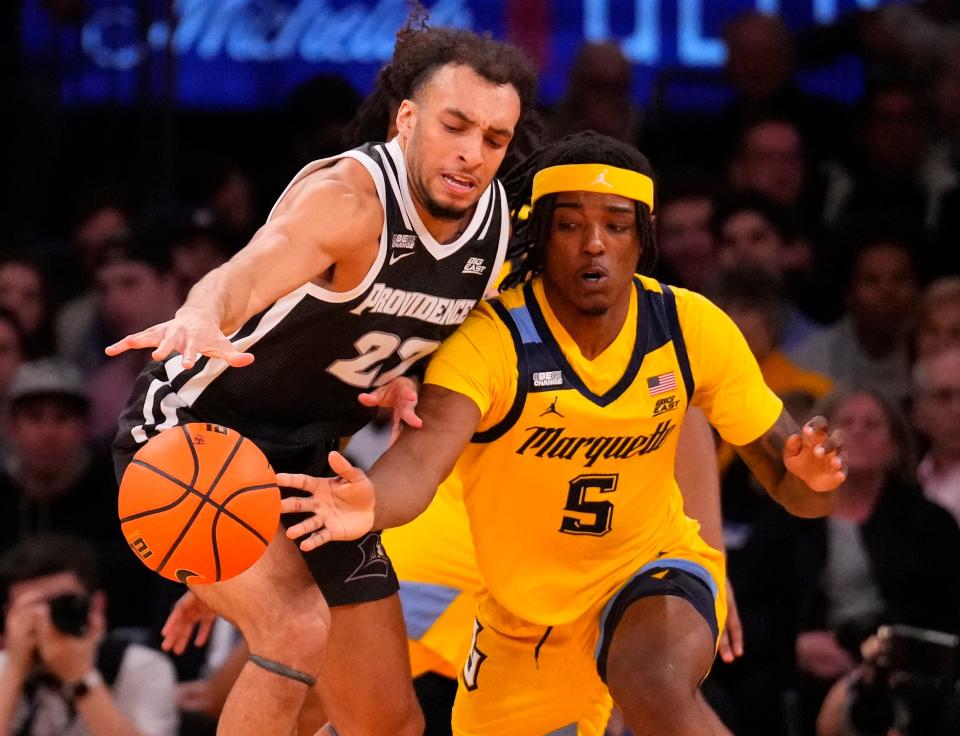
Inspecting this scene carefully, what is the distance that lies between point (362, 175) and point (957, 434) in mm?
3046

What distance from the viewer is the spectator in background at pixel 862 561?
600cm

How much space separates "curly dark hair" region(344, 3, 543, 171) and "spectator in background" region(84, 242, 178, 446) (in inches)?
112

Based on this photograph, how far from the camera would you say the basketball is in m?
3.94

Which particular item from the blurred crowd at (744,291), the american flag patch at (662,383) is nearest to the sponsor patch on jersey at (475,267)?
the american flag patch at (662,383)

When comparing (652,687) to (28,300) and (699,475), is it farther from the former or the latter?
(28,300)

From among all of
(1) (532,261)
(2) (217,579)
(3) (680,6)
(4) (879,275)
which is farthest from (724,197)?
(2) (217,579)

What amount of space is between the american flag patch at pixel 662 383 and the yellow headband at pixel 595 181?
0.47m

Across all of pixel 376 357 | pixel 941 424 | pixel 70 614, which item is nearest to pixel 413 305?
pixel 376 357

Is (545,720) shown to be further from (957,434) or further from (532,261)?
(957,434)

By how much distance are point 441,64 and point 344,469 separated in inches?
44.7

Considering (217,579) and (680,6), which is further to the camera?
(680,6)

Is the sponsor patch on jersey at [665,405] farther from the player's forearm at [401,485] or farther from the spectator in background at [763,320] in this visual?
the spectator in background at [763,320]

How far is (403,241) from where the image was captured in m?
4.30

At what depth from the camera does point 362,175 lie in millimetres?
4297
